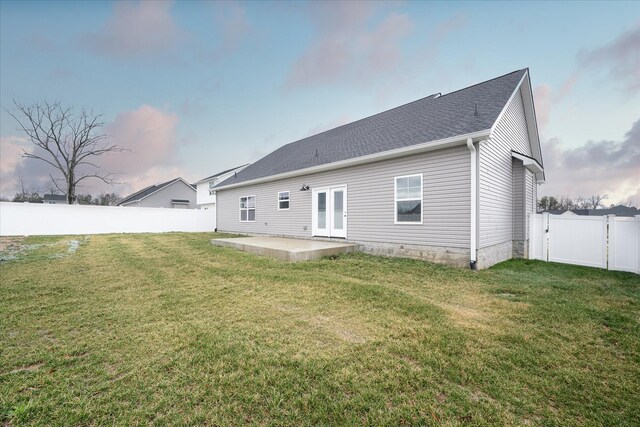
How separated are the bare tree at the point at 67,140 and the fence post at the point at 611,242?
28343 millimetres

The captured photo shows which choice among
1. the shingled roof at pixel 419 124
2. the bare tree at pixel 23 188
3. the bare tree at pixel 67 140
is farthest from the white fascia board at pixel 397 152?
the bare tree at pixel 23 188

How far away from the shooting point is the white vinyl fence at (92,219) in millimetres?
14336

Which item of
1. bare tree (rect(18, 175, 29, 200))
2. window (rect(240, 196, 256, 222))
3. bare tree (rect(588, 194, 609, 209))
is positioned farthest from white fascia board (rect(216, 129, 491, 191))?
bare tree (rect(588, 194, 609, 209))

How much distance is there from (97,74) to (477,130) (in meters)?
16.9

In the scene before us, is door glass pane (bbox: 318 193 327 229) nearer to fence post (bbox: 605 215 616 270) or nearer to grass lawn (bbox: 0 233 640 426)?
grass lawn (bbox: 0 233 640 426)

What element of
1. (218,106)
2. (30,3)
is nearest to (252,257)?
(218,106)

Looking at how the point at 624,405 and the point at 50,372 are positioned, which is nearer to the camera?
the point at 624,405

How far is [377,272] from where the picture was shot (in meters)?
6.35

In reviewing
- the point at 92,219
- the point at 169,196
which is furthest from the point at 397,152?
the point at 169,196

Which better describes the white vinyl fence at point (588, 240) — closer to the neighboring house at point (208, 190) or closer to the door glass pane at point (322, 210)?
the door glass pane at point (322, 210)

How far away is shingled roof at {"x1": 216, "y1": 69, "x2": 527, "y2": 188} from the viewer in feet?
24.1

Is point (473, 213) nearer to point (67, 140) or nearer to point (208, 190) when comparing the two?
point (208, 190)

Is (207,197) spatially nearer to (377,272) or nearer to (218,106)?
(218,106)

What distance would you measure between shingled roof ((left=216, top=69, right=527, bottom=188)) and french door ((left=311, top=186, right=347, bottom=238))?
45.2 inches
